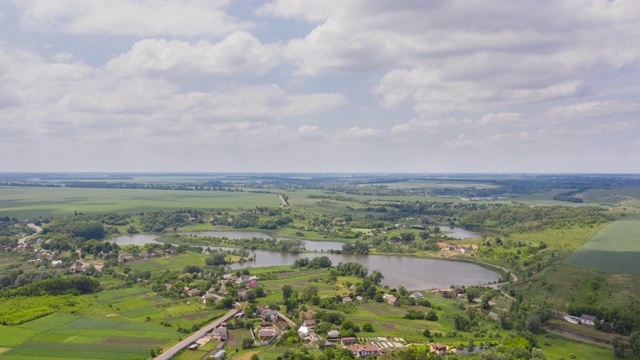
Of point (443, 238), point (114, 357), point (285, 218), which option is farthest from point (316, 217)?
point (114, 357)

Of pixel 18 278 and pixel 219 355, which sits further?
pixel 18 278

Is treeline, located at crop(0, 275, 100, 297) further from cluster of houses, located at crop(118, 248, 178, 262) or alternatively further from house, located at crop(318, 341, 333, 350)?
house, located at crop(318, 341, 333, 350)

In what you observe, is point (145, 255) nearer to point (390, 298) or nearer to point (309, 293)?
point (309, 293)

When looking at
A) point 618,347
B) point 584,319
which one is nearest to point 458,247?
point 584,319

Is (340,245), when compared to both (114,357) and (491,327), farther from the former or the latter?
(114,357)

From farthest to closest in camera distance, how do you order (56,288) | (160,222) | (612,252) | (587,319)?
(160,222), (612,252), (56,288), (587,319)
